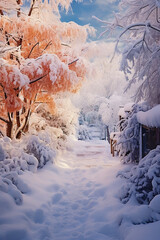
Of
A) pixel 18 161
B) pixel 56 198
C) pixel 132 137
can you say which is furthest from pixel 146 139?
pixel 18 161

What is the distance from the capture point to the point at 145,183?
10.9 feet

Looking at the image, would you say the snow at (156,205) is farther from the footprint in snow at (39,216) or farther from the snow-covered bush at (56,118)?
the snow-covered bush at (56,118)

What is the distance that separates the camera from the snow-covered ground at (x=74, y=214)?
255 cm

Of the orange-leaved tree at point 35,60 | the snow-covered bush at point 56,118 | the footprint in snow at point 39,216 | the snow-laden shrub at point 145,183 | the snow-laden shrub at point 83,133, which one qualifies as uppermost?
the orange-leaved tree at point 35,60

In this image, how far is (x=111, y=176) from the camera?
5.26m

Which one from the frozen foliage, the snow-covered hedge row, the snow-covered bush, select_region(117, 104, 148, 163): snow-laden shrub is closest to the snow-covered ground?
the snow-covered hedge row

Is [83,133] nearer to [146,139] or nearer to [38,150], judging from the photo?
[146,139]

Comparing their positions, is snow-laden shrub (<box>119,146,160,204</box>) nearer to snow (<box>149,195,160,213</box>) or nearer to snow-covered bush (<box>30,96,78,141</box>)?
snow (<box>149,195,160,213</box>)

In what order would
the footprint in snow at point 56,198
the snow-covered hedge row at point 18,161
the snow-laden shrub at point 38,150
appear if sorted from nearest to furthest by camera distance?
the snow-covered hedge row at point 18,161, the footprint in snow at point 56,198, the snow-laden shrub at point 38,150

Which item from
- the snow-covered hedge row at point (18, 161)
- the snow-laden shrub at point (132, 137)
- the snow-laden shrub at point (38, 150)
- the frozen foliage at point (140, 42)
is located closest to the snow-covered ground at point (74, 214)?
the snow-covered hedge row at point (18, 161)

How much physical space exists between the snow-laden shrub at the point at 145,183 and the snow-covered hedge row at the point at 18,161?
7.43ft

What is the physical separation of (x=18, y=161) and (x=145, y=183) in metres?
3.45

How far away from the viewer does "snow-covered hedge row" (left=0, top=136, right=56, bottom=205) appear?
3430 millimetres

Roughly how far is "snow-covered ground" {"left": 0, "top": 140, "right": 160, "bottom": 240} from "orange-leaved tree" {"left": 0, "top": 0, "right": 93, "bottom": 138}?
2.54 meters
